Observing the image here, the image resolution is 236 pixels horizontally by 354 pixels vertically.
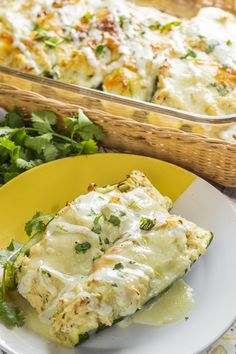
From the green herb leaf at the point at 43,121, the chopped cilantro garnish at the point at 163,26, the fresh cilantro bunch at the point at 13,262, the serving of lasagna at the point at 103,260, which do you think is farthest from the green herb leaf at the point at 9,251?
the chopped cilantro garnish at the point at 163,26

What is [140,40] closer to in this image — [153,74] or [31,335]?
[153,74]

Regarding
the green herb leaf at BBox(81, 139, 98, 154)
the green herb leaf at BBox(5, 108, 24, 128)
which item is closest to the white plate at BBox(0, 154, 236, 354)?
the green herb leaf at BBox(81, 139, 98, 154)

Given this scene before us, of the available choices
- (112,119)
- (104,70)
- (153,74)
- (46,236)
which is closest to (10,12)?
(104,70)

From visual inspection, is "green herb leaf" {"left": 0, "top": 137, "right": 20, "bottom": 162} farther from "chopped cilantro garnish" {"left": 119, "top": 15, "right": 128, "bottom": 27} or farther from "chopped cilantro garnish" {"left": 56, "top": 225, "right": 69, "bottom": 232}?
"chopped cilantro garnish" {"left": 119, "top": 15, "right": 128, "bottom": 27}

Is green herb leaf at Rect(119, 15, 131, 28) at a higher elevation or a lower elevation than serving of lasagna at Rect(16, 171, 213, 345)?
higher

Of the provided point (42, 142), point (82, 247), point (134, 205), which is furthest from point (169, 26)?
point (82, 247)

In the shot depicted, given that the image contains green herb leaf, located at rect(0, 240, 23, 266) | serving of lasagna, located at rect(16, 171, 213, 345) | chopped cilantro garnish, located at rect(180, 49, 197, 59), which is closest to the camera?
serving of lasagna, located at rect(16, 171, 213, 345)

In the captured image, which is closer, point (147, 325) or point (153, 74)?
point (147, 325)
